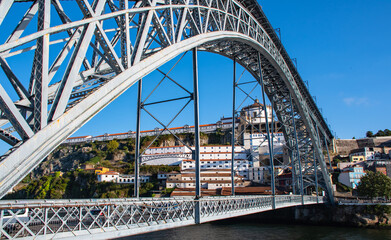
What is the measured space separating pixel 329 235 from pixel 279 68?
16472mm

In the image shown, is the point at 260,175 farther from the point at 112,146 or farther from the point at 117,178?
the point at 112,146

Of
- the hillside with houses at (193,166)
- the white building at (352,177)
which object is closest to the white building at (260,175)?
the hillside with houses at (193,166)

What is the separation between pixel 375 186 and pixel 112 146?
2831 inches

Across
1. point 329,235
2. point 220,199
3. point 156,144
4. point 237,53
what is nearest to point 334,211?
point 329,235

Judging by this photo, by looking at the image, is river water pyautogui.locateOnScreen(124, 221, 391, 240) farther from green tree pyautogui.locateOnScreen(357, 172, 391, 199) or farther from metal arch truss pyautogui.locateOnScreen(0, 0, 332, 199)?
metal arch truss pyautogui.locateOnScreen(0, 0, 332, 199)

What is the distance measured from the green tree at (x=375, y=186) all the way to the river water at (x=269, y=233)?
7577 mm

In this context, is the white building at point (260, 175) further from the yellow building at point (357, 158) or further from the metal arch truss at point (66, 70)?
the metal arch truss at point (66, 70)

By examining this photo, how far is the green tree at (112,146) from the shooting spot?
94.6 metres

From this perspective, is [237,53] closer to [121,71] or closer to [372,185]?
[121,71]

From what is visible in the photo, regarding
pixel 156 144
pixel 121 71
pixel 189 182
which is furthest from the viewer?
pixel 156 144

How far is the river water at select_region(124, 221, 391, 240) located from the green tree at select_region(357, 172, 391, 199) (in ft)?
24.9

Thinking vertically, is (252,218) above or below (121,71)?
below


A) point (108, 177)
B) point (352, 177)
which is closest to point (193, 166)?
point (108, 177)

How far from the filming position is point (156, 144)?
295ft
